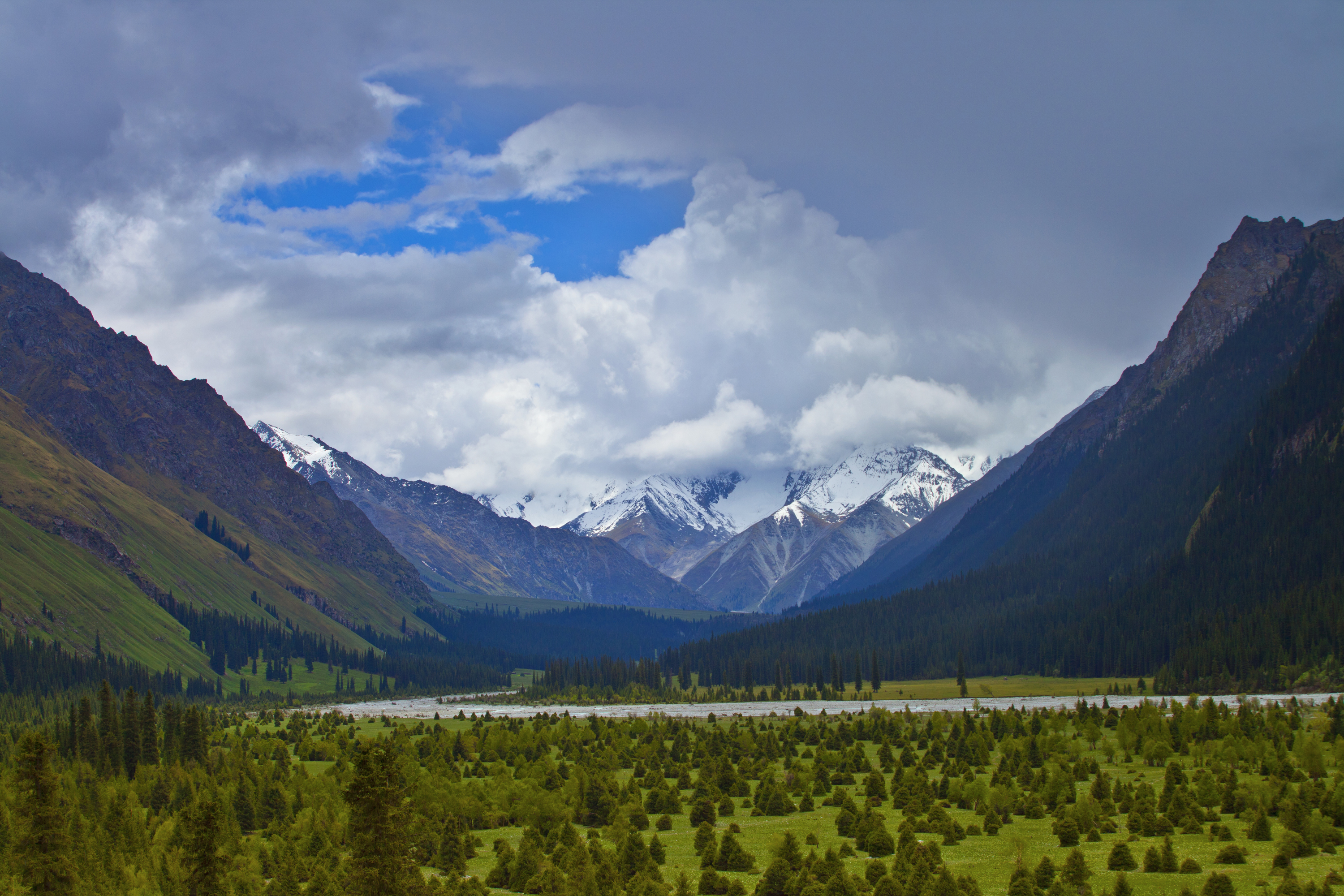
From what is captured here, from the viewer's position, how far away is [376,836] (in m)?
58.3

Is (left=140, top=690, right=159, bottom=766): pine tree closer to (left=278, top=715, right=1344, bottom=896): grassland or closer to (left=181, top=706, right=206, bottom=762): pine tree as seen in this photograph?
(left=181, top=706, right=206, bottom=762): pine tree

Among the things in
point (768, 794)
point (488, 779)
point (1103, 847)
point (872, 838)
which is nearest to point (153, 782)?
point (488, 779)

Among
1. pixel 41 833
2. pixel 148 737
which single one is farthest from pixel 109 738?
pixel 41 833

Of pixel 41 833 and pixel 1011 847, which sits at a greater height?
pixel 41 833

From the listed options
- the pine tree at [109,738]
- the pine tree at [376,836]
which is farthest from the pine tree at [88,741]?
the pine tree at [376,836]

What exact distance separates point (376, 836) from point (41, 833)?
837 inches

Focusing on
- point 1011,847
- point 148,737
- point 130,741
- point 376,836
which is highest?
point 148,737

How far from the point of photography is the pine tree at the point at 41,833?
6394cm

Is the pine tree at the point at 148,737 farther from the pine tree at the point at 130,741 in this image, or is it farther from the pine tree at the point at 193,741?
the pine tree at the point at 193,741

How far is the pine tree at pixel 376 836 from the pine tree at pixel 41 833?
61.2ft

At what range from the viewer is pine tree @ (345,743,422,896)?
57.7 m

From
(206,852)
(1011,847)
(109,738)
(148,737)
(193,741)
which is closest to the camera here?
(206,852)

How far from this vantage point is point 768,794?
99562 millimetres

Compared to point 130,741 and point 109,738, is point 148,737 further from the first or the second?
point 109,738
